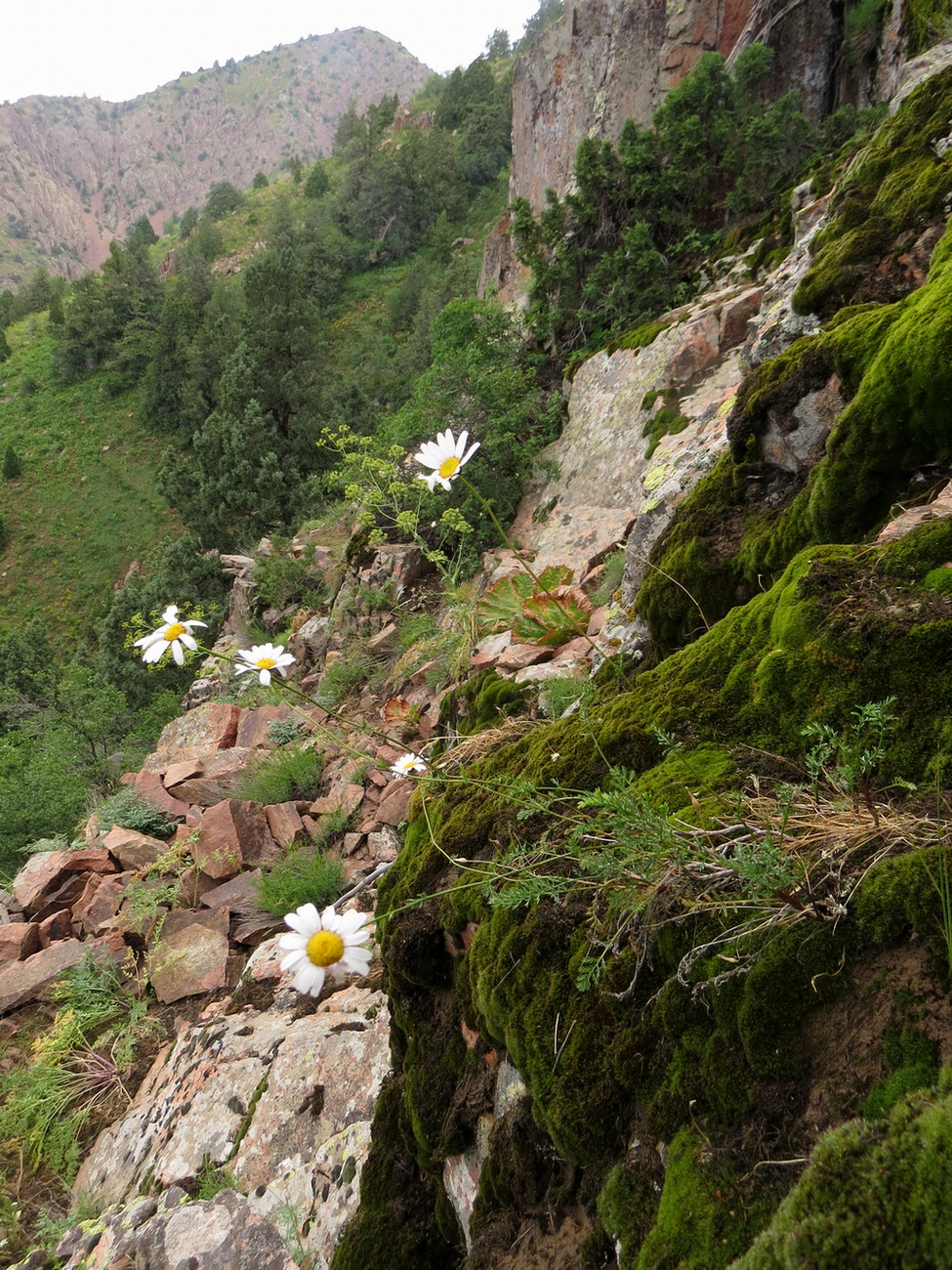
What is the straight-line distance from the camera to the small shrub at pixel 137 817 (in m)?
5.98

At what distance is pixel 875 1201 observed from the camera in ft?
2.03

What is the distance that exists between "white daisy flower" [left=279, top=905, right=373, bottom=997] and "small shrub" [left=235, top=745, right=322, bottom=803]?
4664mm

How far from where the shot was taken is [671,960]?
119 centimetres

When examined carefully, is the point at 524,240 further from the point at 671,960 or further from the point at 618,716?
the point at 671,960

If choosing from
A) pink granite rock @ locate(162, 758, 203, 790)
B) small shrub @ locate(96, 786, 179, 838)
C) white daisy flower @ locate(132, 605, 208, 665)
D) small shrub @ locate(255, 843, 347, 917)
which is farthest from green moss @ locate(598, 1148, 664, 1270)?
pink granite rock @ locate(162, 758, 203, 790)

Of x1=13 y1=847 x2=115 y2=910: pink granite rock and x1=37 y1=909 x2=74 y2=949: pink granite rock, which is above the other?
x1=13 y1=847 x2=115 y2=910: pink granite rock

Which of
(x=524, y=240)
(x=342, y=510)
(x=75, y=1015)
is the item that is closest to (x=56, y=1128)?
(x=75, y=1015)

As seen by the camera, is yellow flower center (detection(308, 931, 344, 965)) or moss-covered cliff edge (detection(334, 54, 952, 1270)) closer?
moss-covered cliff edge (detection(334, 54, 952, 1270))

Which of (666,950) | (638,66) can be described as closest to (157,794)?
(666,950)

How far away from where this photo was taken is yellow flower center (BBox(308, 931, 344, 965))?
4.75 feet

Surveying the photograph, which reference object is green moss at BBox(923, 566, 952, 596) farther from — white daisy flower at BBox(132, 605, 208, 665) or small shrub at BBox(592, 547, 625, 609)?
small shrub at BBox(592, 547, 625, 609)

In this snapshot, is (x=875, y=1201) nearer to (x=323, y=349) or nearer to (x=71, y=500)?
(x=323, y=349)

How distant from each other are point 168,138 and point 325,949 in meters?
148

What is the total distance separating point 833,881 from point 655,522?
253 centimetres
